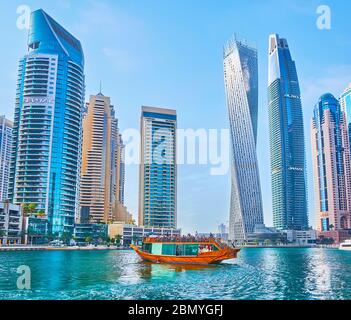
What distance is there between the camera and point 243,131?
64.7 m

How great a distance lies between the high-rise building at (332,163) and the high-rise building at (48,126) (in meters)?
30.1

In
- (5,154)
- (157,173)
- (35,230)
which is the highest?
(5,154)

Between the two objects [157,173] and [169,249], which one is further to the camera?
[157,173]

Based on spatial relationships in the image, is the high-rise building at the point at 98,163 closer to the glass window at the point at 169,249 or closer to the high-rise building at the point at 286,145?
the high-rise building at the point at 286,145

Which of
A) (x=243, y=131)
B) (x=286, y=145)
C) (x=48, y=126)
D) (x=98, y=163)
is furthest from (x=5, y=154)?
(x=286, y=145)

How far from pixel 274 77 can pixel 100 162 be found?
135 feet

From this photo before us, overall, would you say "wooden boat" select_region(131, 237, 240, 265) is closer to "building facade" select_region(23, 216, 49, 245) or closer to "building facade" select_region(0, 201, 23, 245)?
"building facade" select_region(0, 201, 23, 245)

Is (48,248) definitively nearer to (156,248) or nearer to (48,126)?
(48,126)

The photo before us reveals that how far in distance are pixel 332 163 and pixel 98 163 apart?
33.8m

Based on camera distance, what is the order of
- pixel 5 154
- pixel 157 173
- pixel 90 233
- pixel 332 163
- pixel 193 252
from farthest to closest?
pixel 332 163 < pixel 90 233 < pixel 157 173 < pixel 5 154 < pixel 193 252

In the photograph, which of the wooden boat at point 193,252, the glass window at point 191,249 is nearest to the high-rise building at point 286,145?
the wooden boat at point 193,252

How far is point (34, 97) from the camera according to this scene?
43.4 metres

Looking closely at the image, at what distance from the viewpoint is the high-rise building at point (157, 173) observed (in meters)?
43.3
